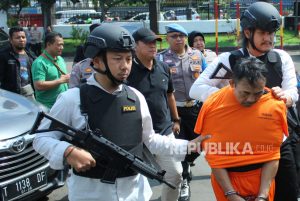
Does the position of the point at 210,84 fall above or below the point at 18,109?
above

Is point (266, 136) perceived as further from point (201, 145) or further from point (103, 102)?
point (103, 102)

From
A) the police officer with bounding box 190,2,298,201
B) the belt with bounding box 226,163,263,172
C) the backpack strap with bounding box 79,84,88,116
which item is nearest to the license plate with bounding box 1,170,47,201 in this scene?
the backpack strap with bounding box 79,84,88,116

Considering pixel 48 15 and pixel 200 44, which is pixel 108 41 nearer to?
pixel 200 44

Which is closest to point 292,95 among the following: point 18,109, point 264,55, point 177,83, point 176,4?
point 264,55

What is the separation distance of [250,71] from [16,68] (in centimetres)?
380

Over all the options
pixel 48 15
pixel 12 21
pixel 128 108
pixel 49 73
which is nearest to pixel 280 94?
pixel 128 108

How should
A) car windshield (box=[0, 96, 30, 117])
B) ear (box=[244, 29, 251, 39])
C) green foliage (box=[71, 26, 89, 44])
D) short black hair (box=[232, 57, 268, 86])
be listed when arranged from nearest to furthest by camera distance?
short black hair (box=[232, 57, 268, 86]) → ear (box=[244, 29, 251, 39]) → car windshield (box=[0, 96, 30, 117]) → green foliage (box=[71, 26, 89, 44])

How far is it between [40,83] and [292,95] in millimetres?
3141

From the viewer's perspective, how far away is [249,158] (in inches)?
104

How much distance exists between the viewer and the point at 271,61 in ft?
9.58

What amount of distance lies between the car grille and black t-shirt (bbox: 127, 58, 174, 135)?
1057 mm

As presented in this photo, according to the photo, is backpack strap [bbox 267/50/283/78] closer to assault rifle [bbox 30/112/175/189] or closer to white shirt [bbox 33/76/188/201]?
white shirt [bbox 33/76/188/201]

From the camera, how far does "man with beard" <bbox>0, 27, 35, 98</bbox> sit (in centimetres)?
561

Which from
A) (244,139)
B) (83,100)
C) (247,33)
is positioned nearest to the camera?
(83,100)
